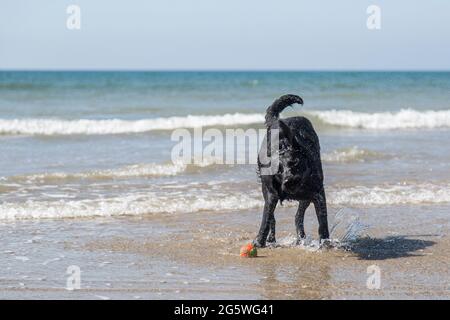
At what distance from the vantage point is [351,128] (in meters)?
24.2

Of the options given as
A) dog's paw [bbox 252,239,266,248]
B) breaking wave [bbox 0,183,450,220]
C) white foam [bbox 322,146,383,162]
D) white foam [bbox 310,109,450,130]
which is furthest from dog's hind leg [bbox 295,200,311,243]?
white foam [bbox 310,109,450,130]

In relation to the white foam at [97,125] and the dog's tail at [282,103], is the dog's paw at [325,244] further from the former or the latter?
the white foam at [97,125]

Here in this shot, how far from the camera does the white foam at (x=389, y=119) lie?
80.7 feet

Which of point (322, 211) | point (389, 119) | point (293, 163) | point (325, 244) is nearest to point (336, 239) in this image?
point (325, 244)

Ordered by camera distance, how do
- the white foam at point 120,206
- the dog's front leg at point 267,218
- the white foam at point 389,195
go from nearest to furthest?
the dog's front leg at point 267,218 < the white foam at point 120,206 < the white foam at point 389,195

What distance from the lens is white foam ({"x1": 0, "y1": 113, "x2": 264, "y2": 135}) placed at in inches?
856

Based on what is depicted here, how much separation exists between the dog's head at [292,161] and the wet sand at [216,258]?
0.88 meters

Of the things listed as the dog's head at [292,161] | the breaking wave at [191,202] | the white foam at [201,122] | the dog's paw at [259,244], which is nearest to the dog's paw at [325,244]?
the dog's paw at [259,244]

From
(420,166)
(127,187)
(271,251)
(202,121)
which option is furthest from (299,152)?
(202,121)

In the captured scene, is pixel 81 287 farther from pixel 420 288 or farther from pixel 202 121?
pixel 202 121

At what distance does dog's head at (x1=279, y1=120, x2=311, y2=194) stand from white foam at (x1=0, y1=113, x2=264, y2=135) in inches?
576

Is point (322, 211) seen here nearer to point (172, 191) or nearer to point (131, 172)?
point (172, 191)

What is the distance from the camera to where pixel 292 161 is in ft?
24.1

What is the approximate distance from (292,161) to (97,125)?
16249 millimetres
